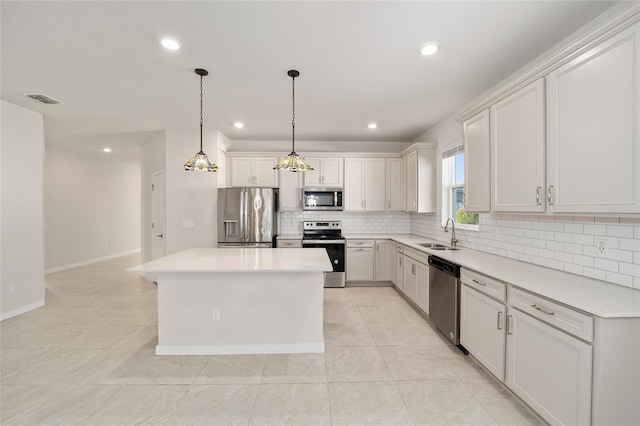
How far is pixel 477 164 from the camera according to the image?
275 centimetres

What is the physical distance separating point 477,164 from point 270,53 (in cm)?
223

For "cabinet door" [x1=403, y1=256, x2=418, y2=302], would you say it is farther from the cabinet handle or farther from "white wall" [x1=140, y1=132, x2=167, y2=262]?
"white wall" [x1=140, y1=132, x2=167, y2=262]

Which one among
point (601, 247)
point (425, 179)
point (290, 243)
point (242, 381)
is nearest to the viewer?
point (601, 247)

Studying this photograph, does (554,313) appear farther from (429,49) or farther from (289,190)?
(289,190)

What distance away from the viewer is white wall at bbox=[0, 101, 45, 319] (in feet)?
11.5

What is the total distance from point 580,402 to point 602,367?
248mm

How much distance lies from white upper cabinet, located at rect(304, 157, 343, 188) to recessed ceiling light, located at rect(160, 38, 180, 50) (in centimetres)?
301

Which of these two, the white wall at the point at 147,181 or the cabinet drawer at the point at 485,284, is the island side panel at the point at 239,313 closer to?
the cabinet drawer at the point at 485,284

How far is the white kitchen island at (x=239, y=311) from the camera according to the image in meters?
2.67

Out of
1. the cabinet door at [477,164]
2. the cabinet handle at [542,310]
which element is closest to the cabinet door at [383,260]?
the cabinet door at [477,164]

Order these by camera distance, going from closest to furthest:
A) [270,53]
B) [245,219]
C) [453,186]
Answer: [270,53] → [453,186] → [245,219]

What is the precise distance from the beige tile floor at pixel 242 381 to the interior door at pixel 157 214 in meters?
1.72

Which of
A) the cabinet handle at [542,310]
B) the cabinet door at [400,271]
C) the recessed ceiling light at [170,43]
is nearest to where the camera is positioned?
the cabinet handle at [542,310]

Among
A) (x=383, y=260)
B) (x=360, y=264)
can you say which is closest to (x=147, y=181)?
(x=360, y=264)
